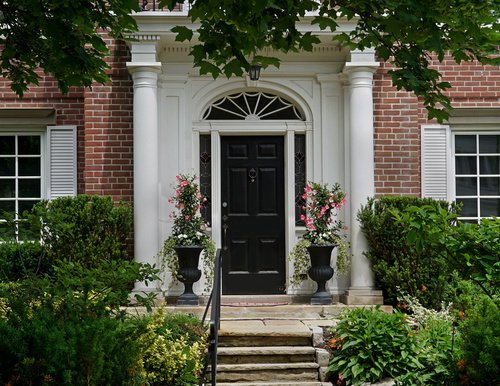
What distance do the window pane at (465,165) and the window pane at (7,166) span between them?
629cm

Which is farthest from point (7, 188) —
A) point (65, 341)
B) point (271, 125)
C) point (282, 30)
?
point (65, 341)

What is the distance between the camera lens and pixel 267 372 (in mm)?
7840

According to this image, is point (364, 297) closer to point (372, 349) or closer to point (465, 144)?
point (372, 349)

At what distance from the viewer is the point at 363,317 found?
25.4ft

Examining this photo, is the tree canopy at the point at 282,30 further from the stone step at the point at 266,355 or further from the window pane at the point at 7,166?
the window pane at the point at 7,166

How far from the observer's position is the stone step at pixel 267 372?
25.6 ft

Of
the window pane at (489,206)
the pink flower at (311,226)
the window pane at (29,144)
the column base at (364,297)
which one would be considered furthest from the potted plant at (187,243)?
the window pane at (489,206)

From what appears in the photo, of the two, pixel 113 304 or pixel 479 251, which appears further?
pixel 113 304

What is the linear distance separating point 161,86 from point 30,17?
11.5 feet

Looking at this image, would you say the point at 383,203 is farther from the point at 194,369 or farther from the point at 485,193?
the point at 194,369

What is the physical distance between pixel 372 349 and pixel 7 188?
6.20 m

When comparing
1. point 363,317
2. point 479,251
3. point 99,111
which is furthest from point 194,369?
point 99,111

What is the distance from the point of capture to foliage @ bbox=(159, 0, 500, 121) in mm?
5719

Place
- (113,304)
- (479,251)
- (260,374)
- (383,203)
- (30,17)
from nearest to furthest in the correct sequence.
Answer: (479,251) → (113,304) → (30,17) → (260,374) → (383,203)
